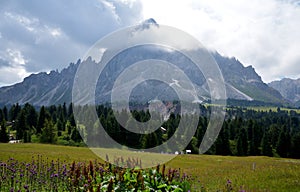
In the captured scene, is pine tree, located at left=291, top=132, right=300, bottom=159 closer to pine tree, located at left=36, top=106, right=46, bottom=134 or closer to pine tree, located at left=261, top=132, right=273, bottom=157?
pine tree, located at left=261, top=132, right=273, bottom=157

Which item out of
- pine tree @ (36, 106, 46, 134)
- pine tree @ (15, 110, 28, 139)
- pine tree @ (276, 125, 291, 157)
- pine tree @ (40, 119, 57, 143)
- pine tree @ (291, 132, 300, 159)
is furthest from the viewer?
pine tree @ (36, 106, 46, 134)

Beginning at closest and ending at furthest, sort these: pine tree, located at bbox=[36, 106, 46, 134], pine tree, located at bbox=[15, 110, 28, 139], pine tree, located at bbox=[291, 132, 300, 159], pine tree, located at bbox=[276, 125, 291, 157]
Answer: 1. pine tree, located at bbox=[291, 132, 300, 159]
2. pine tree, located at bbox=[276, 125, 291, 157]
3. pine tree, located at bbox=[15, 110, 28, 139]
4. pine tree, located at bbox=[36, 106, 46, 134]

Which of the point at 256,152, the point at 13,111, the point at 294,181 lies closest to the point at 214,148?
the point at 256,152

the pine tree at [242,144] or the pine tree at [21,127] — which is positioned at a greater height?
the pine tree at [21,127]

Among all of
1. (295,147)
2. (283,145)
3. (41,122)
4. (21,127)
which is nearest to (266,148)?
(283,145)

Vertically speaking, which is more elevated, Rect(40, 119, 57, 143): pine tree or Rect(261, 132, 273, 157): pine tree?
Rect(40, 119, 57, 143): pine tree

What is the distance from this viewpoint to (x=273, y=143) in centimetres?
9144

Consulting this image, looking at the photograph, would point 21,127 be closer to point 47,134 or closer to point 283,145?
point 47,134

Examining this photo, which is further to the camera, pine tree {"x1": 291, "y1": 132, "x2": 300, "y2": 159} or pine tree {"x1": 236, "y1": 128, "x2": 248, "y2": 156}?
pine tree {"x1": 236, "y1": 128, "x2": 248, "y2": 156}

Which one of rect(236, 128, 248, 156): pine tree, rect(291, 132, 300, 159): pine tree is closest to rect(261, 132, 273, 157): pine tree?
rect(236, 128, 248, 156): pine tree

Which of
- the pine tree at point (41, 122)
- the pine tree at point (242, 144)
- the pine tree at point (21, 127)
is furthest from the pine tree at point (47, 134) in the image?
the pine tree at point (242, 144)

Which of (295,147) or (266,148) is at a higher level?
(295,147)

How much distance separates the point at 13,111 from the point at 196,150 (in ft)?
280

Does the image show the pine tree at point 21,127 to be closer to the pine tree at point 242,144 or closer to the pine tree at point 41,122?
the pine tree at point 41,122
